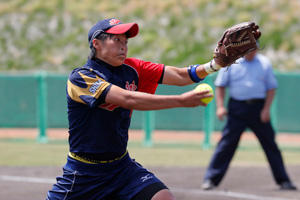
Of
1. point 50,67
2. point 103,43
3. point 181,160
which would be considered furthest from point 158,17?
point 103,43

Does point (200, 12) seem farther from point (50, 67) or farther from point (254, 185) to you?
point (254, 185)

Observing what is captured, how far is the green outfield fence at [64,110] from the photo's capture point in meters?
14.6

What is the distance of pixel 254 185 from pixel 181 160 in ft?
10.5

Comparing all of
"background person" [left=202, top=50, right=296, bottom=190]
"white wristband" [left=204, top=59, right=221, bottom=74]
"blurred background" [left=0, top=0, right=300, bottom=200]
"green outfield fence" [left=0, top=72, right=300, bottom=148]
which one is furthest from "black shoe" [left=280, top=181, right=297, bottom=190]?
"green outfield fence" [left=0, top=72, right=300, bottom=148]

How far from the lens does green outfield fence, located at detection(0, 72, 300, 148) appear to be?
1462 centimetres

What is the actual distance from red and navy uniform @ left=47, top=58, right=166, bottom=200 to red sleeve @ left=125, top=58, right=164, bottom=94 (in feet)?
0.39

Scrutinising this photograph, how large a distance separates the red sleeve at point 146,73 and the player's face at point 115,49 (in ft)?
0.96

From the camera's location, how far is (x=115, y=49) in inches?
177

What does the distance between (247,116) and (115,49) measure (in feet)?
14.0

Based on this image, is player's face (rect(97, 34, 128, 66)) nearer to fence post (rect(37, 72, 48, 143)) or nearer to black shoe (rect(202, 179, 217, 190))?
black shoe (rect(202, 179, 217, 190))

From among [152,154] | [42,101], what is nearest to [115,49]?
[152,154]

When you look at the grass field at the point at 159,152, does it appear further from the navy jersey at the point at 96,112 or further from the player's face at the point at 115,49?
the player's face at the point at 115,49

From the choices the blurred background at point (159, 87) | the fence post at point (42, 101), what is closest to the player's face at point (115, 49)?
the blurred background at point (159, 87)

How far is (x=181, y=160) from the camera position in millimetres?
11727
